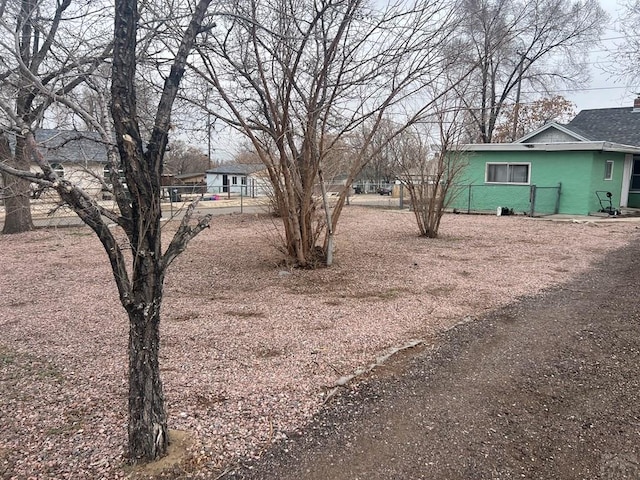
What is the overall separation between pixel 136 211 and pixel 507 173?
17033mm

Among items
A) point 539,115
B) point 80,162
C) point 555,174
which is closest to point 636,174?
point 555,174

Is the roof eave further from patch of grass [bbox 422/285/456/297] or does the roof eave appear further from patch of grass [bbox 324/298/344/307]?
patch of grass [bbox 324/298/344/307]

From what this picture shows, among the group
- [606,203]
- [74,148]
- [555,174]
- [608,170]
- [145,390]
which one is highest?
[608,170]

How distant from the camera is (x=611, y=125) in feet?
65.8

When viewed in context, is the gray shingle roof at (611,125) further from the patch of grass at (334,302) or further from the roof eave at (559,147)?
the patch of grass at (334,302)

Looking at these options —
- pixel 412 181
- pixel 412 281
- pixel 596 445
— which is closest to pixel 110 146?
pixel 596 445

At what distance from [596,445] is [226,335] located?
9.73 feet

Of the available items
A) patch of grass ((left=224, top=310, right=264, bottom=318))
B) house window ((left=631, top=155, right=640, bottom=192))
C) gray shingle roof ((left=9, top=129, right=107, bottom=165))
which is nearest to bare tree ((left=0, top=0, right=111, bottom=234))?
gray shingle roof ((left=9, top=129, right=107, bottom=165))

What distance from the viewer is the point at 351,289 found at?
600cm

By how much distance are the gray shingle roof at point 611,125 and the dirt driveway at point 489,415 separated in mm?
16525

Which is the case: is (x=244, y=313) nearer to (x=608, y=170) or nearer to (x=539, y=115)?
(x=608, y=170)

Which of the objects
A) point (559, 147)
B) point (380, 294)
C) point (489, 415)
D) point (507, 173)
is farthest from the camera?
point (507, 173)

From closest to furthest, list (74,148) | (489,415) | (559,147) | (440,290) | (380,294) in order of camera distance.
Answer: (489,415)
(74,148)
(380,294)
(440,290)
(559,147)

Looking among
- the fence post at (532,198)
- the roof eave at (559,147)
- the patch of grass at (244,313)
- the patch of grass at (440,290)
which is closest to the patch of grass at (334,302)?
the patch of grass at (244,313)
